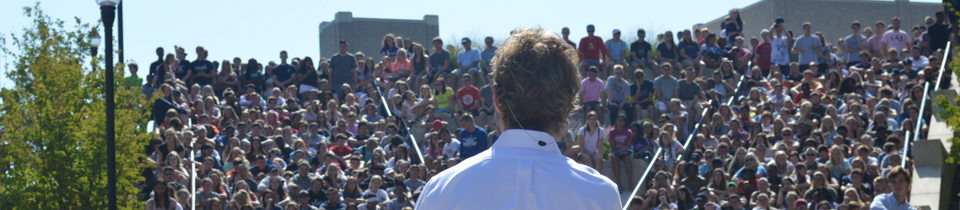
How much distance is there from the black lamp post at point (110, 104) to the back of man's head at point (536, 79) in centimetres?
818

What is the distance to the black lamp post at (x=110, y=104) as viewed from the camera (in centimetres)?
927

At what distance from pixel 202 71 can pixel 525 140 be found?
17519 mm

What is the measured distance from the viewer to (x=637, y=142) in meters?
13.3

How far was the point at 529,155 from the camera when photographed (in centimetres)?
175

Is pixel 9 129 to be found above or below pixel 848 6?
below

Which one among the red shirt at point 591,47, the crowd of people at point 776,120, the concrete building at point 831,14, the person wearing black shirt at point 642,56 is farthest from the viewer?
the concrete building at point 831,14

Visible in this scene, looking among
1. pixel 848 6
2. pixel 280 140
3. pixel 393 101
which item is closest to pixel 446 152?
pixel 280 140

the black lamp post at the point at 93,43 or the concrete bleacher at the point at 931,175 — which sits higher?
the black lamp post at the point at 93,43

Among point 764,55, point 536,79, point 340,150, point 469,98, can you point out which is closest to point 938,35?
point 764,55

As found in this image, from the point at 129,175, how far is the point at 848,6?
2876 centimetres

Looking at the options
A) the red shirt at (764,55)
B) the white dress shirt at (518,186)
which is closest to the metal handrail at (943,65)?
the red shirt at (764,55)

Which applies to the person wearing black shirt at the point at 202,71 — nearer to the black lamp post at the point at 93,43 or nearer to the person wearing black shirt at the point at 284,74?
the person wearing black shirt at the point at 284,74

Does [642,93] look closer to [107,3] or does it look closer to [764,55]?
[764,55]

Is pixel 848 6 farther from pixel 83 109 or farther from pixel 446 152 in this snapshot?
pixel 83 109
